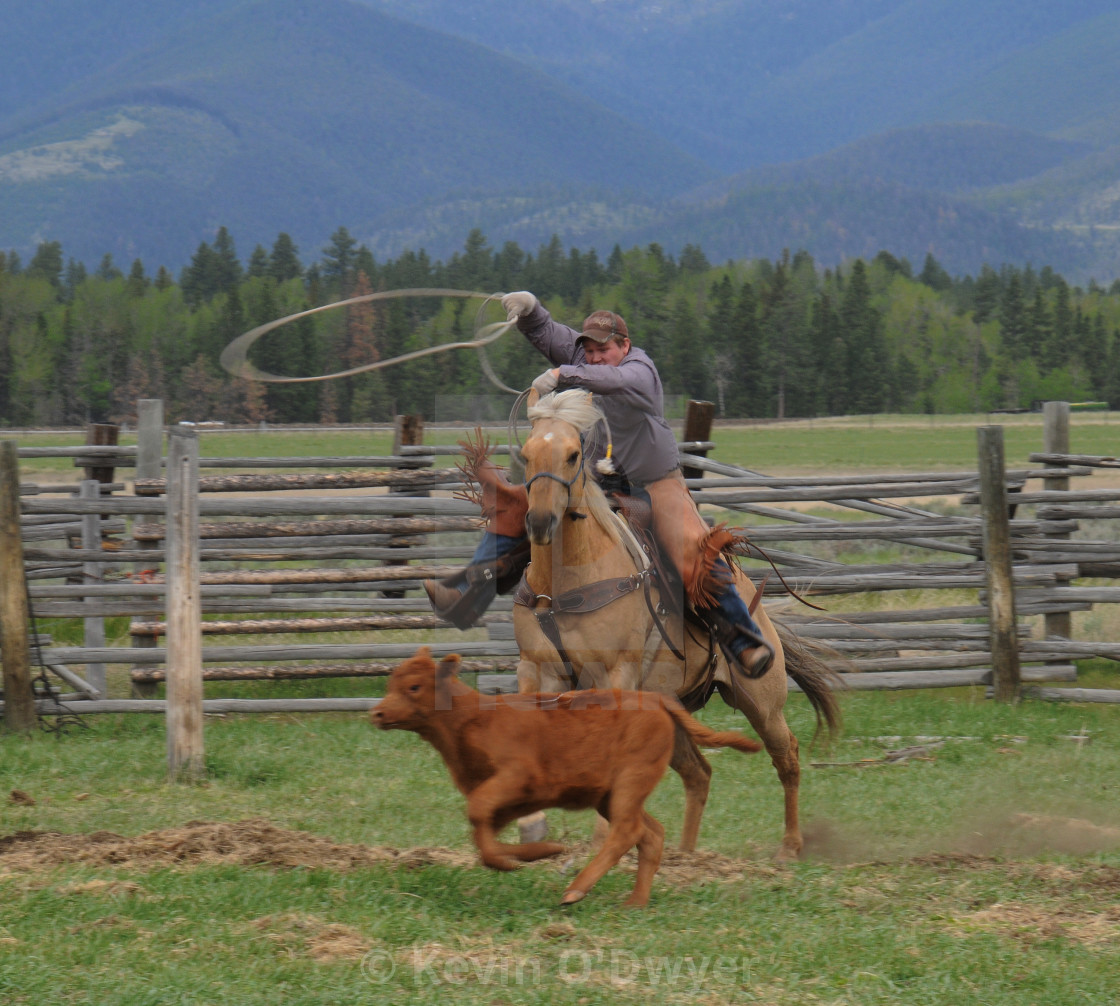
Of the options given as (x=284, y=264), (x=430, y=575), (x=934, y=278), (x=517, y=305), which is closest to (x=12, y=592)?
(x=430, y=575)

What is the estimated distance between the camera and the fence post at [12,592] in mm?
8219

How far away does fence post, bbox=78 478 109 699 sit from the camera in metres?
9.54

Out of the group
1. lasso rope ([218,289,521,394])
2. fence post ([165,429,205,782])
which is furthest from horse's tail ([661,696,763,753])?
fence post ([165,429,205,782])

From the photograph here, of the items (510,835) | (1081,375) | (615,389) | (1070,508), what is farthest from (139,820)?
(1081,375)

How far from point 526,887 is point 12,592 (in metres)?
5.07

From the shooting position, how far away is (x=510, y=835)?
21.8 feet

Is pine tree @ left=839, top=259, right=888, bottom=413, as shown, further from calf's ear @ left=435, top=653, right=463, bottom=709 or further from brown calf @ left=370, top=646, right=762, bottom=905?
calf's ear @ left=435, top=653, right=463, bottom=709

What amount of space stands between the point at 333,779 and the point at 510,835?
5.05 ft

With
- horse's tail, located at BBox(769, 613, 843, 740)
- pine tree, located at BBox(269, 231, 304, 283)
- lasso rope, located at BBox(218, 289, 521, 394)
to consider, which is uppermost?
pine tree, located at BBox(269, 231, 304, 283)

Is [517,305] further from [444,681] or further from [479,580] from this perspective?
[444,681]

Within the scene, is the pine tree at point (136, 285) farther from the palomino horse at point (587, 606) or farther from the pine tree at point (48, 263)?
the palomino horse at point (587, 606)

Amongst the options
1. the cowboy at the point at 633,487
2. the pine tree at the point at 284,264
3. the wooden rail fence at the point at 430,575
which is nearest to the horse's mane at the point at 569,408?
the cowboy at the point at 633,487

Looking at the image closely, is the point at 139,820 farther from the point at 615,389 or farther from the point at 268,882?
the point at 615,389

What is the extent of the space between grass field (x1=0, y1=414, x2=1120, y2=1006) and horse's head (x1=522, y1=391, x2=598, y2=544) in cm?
99
